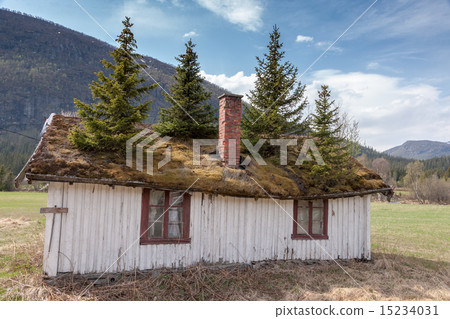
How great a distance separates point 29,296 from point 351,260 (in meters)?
10.9

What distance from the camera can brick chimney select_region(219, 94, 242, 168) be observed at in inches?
412

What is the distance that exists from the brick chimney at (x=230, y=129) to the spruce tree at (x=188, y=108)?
258 centimetres

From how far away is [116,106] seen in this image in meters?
9.54

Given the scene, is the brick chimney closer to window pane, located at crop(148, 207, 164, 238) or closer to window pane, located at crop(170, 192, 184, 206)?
window pane, located at crop(170, 192, 184, 206)

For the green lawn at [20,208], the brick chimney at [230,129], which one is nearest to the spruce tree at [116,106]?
the brick chimney at [230,129]

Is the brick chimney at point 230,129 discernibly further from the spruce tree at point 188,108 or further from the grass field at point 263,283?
the grass field at point 263,283

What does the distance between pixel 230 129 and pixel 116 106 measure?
13.1 feet

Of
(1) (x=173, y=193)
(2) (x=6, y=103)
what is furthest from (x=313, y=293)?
(2) (x=6, y=103)

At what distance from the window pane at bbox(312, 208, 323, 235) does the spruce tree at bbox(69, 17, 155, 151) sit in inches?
300

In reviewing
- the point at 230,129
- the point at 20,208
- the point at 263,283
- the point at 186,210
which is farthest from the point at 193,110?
the point at 20,208

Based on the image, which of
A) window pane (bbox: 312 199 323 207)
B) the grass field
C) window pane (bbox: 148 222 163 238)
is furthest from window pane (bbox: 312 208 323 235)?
window pane (bbox: 148 222 163 238)

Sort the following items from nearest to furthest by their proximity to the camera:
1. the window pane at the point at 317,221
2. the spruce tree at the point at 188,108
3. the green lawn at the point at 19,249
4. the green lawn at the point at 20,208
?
the green lawn at the point at 19,249 < the window pane at the point at 317,221 < the spruce tree at the point at 188,108 < the green lawn at the point at 20,208

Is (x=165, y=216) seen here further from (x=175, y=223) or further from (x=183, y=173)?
(x=183, y=173)

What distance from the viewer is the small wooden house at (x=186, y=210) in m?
8.16
